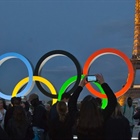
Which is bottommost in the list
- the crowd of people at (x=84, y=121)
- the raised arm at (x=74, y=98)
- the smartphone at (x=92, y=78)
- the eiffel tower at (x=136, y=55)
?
the crowd of people at (x=84, y=121)

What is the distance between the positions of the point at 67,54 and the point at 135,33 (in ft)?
159

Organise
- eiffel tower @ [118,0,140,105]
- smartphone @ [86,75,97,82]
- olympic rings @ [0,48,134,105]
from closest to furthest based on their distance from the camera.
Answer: smartphone @ [86,75,97,82] < olympic rings @ [0,48,134,105] < eiffel tower @ [118,0,140,105]

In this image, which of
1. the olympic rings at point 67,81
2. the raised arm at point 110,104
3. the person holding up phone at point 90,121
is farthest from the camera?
the olympic rings at point 67,81

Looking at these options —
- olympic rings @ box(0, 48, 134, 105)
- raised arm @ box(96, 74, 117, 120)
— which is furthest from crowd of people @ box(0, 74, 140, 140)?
olympic rings @ box(0, 48, 134, 105)

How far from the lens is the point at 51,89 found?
19.1 metres

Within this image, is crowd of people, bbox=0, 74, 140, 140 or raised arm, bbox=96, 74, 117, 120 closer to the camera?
crowd of people, bbox=0, 74, 140, 140

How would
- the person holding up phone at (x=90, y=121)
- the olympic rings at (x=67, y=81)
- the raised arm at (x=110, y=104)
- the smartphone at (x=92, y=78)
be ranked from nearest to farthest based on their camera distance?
the person holding up phone at (x=90, y=121) < the raised arm at (x=110, y=104) < the smartphone at (x=92, y=78) < the olympic rings at (x=67, y=81)

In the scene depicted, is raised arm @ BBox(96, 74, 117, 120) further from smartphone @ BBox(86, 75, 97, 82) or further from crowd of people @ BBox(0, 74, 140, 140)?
smartphone @ BBox(86, 75, 97, 82)

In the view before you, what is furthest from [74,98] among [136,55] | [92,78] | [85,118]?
[136,55]

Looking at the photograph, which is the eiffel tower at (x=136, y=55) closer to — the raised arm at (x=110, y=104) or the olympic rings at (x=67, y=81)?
the olympic rings at (x=67, y=81)

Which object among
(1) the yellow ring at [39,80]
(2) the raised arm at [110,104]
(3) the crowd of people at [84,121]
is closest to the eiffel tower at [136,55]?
(1) the yellow ring at [39,80]

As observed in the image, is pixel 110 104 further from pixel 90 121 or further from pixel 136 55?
pixel 136 55

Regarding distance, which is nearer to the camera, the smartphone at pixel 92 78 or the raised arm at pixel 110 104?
the raised arm at pixel 110 104

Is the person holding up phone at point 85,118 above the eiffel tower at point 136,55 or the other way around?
the other way around
